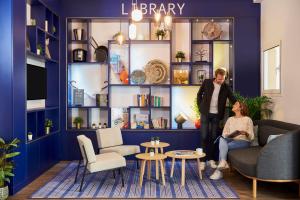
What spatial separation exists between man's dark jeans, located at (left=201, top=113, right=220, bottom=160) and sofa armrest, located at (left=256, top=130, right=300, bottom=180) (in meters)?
1.89

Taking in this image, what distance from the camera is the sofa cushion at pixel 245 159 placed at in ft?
16.4

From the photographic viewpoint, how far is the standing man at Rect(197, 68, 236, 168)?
6.67 m

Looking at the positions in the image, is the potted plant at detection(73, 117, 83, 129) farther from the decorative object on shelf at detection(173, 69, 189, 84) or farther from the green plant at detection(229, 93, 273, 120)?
the green plant at detection(229, 93, 273, 120)

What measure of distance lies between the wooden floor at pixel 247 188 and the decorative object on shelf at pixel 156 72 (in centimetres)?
242

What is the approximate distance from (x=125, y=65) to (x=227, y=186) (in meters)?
3.53

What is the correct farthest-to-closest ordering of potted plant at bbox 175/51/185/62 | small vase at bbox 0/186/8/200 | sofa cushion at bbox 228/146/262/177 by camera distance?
1. potted plant at bbox 175/51/185/62
2. sofa cushion at bbox 228/146/262/177
3. small vase at bbox 0/186/8/200

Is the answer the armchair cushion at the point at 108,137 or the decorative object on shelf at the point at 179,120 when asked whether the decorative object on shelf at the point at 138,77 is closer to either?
the decorative object on shelf at the point at 179,120

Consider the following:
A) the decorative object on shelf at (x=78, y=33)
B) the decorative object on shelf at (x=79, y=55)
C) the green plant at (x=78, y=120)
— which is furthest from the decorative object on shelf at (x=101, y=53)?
the green plant at (x=78, y=120)

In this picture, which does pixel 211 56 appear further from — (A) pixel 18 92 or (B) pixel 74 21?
(A) pixel 18 92

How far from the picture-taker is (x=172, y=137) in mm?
7578

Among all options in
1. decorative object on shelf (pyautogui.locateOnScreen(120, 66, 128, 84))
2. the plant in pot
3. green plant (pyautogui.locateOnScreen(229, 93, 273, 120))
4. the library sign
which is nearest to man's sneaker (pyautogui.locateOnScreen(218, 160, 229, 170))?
green plant (pyautogui.locateOnScreen(229, 93, 273, 120))

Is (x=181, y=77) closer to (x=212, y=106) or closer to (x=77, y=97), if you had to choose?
(x=212, y=106)

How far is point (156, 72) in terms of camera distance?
7.80 m

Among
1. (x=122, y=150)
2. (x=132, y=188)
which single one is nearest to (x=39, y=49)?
(x=122, y=150)
